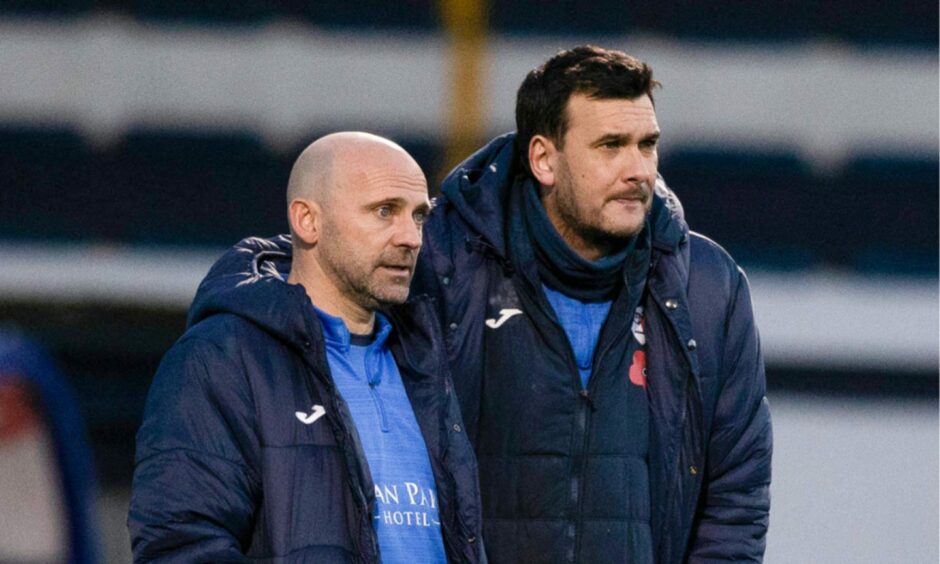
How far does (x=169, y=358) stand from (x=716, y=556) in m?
0.99

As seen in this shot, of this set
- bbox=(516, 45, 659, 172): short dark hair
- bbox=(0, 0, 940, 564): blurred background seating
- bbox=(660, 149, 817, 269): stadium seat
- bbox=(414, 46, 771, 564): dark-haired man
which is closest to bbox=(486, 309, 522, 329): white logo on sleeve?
bbox=(414, 46, 771, 564): dark-haired man

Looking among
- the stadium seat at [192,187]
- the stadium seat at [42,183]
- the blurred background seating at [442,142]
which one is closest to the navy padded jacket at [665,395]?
the blurred background seating at [442,142]

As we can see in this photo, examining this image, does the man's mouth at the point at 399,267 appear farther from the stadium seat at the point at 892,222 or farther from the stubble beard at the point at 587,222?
the stadium seat at the point at 892,222

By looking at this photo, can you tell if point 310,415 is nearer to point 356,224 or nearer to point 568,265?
point 356,224

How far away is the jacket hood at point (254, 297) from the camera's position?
233cm

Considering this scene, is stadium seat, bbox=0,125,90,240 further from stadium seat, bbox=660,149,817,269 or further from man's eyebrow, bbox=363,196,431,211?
man's eyebrow, bbox=363,196,431,211

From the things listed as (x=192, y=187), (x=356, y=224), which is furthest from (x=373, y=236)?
(x=192, y=187)

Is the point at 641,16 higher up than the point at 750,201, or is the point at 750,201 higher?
the point at 641,16

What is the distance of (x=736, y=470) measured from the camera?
9.12ft

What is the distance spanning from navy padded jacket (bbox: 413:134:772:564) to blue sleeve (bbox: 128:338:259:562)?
53 cm

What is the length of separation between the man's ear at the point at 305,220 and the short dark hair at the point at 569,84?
54 cm

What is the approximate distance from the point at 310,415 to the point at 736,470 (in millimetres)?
817

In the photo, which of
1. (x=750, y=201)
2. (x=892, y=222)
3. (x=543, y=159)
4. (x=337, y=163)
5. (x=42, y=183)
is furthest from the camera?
(x=42, y=183)

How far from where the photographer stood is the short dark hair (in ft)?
9.03
